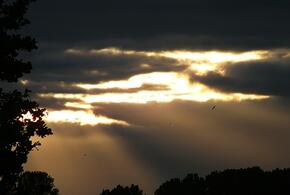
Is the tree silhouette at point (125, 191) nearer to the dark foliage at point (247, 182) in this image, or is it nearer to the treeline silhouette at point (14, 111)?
the dark foliage at point (247, 182)

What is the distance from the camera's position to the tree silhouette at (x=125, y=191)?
148 m

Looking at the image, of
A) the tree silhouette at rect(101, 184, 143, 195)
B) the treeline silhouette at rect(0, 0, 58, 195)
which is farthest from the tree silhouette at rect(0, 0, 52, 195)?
the tree silhouette at rect(101, 184, 143, 195)

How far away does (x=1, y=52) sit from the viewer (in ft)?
139

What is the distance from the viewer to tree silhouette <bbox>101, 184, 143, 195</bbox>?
148 meters

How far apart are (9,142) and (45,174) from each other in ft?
330

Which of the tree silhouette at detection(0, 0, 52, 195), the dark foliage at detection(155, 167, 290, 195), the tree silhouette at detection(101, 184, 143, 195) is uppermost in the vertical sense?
the tree silhouette at detection(101, 184, 143, 195)

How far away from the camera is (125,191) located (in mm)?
151250

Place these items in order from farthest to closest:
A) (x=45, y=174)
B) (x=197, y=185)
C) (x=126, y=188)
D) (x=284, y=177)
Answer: (x=126, y=188), (x=45, y=174), (x=197, y=185), (x=284, y=177)

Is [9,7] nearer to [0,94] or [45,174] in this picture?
[0,94]

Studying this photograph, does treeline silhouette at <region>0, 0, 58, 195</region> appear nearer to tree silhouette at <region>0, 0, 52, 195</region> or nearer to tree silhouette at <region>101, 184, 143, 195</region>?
tree silhouette at <region>0, 0, 52, 195</region>

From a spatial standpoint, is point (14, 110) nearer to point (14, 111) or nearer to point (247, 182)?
point (14, 111)

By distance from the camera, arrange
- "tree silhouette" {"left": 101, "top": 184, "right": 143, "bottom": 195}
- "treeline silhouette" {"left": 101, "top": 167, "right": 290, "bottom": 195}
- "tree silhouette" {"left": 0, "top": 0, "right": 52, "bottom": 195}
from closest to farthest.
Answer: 1. "tree silhouette" {"left": 0, "top": 0, "right": 52, "bottom": 195}
2. "treeline silhouette" {"left": 101, "top": 167, "right": 290, "bottom": 195}
3. "tree silhouette" {"left": 101, "top": 184, "right": 143, "bottom": 195}

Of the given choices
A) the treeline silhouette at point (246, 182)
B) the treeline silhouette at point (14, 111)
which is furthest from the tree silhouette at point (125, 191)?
the treeline silhouette at point (14, 111)

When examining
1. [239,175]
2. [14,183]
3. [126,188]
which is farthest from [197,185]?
[14,183]
